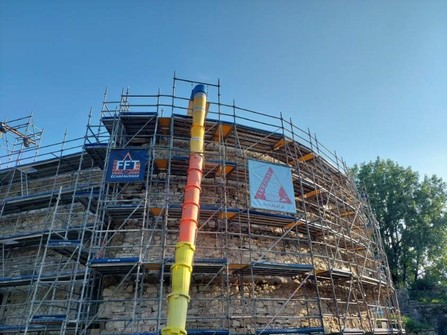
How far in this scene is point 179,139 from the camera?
497 inches

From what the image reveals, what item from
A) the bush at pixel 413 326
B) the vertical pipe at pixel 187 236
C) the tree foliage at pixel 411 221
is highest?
the tree foliage at pixel 411 221

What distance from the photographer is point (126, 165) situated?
1082cm

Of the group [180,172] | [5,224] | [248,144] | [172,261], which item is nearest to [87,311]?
[172,261]

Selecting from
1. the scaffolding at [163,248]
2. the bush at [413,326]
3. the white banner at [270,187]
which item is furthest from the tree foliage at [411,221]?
the white banner at [270,187]

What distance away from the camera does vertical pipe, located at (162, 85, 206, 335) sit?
7.86 metres

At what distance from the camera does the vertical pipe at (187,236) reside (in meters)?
7.86

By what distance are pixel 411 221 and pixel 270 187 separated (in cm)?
1948

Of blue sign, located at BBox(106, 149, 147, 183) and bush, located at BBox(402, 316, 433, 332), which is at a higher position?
blue sign, located at BBox(106, 149, 147, 183)

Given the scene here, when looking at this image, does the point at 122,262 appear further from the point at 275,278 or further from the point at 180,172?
the point at 275,278

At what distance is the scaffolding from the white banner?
→ 0.39 m

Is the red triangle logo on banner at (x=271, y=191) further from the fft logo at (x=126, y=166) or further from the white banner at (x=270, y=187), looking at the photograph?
the fft logo at (x=126, y=166)

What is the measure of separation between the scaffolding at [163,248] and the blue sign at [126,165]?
208 millimetres

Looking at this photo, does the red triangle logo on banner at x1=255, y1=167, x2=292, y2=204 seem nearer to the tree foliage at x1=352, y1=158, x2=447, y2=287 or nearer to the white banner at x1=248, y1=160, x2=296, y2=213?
the white banner at x1=248, y1=160, x2=296, y2=213

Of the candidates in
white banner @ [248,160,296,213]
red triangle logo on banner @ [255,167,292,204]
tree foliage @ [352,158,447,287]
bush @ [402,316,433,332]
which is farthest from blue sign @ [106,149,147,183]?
tree foliage @ [352,158,447,287]
